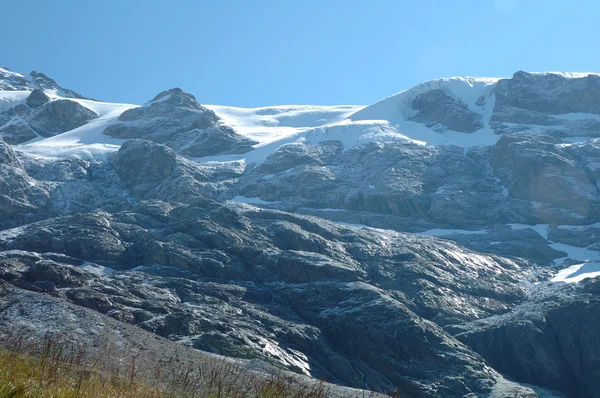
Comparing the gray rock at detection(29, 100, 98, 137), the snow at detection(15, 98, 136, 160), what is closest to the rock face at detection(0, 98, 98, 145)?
the gray rock at detection(29, 100, 98, 137)

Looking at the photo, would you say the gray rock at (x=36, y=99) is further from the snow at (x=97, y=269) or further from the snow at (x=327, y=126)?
the snow at (x=97, y=269)

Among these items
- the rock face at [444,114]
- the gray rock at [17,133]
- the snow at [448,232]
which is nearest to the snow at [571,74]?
the rock face at [444,114]

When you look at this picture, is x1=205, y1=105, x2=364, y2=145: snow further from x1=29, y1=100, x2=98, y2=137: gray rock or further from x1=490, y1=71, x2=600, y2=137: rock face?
x1=490, y1=71, x2=600, y2=137: rock face

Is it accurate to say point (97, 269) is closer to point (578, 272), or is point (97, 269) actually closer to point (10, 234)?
point (10, 234)

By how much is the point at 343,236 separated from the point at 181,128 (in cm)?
7940

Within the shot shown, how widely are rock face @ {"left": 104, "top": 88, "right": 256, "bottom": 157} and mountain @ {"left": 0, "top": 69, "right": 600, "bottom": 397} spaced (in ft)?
1.87

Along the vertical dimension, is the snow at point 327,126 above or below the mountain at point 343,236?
above

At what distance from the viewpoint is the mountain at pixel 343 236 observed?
62.2m

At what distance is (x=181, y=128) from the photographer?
6378 inches

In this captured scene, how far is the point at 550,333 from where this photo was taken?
233ft

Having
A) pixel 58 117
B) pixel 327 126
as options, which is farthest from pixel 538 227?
pixel 58 117

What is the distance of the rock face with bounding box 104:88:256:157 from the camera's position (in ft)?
501

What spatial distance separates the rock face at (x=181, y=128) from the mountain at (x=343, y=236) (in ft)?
1.87

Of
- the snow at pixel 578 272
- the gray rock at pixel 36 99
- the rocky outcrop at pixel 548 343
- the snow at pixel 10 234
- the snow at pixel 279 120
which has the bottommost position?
the rocky outcrop at pixel 548 343
